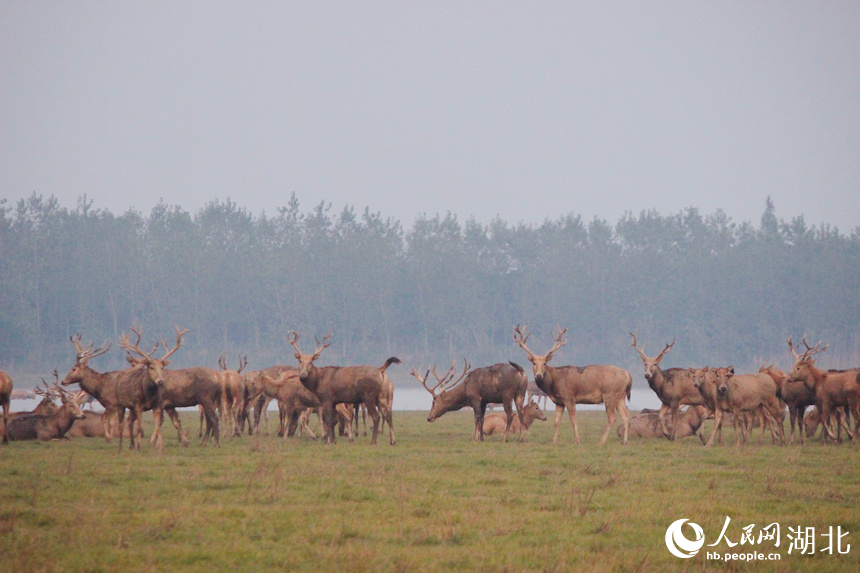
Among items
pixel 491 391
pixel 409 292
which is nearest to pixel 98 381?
pixel 491 391

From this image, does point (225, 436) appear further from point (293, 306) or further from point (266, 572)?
point (293, 306)

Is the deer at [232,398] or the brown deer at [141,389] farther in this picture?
the deer at [232,398]

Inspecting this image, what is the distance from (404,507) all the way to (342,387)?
9.14 metres

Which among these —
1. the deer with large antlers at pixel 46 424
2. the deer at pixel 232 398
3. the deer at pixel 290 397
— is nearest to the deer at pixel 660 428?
the deer at pixel 290 397

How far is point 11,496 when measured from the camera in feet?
40.2

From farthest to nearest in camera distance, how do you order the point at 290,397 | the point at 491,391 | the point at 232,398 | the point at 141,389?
the point at 491,391 < the point at 232,398 < the point at 290,397 < the point at 141,389

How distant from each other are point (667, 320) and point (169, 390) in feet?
282

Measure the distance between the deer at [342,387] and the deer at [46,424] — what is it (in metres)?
→ 5.21

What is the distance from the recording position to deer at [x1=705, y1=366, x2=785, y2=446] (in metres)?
20.9

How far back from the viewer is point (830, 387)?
70.0ft

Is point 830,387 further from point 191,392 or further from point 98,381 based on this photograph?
point 98,381

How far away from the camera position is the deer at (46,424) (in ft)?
69.5

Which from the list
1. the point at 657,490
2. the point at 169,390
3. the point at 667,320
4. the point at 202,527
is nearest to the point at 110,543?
the point at 202,527

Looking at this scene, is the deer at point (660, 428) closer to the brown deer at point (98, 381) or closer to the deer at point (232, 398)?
the deer at point (232, 398)
